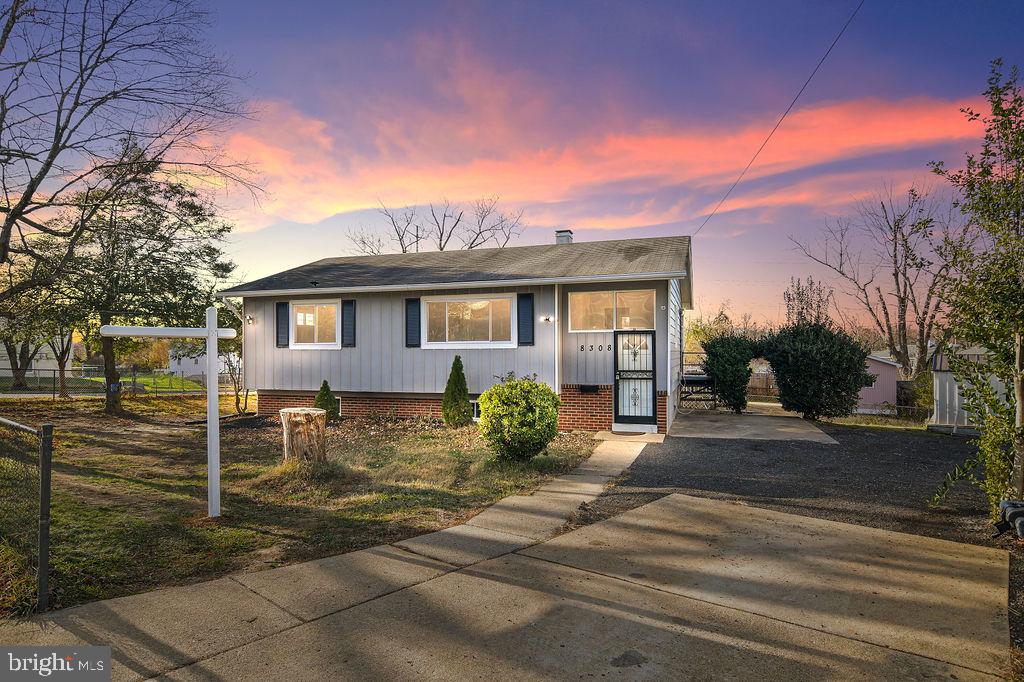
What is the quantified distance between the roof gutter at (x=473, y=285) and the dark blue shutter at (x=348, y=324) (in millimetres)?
429

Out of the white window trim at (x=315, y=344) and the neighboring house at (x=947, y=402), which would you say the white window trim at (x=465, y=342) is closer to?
the white window trim at (x=315, y=344)

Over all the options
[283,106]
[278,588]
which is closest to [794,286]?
[283,106]

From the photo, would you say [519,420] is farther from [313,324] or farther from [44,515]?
[313,324]

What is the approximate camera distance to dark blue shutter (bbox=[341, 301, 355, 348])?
543 inches

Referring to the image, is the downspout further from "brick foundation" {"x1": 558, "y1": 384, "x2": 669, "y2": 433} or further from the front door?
the front door

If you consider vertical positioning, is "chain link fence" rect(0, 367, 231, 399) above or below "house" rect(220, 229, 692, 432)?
below

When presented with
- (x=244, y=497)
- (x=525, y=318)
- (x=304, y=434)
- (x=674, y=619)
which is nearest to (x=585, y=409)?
(x=525, y=318)

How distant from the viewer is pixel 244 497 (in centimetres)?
639

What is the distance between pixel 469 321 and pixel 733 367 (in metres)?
7.82

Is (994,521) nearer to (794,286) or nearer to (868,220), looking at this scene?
(868,220)

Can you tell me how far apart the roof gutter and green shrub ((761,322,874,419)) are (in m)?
5.06

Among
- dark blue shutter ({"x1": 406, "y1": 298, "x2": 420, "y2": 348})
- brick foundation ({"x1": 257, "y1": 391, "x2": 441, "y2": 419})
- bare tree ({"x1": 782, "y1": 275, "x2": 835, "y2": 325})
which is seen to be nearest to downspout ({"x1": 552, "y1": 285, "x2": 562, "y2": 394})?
brick foundation ({"x1": 257, "y1": 391, "x2": 441, "y2": 419})

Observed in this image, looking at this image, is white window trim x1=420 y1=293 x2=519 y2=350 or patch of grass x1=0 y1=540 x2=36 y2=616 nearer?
patch of grass x1=0 y1=540 x2=36 y2=616

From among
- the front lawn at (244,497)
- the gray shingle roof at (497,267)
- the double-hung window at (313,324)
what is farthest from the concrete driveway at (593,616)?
the double-hung window at (313,324)
